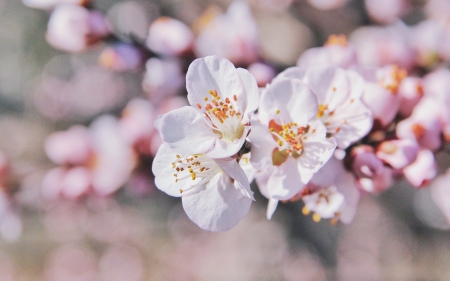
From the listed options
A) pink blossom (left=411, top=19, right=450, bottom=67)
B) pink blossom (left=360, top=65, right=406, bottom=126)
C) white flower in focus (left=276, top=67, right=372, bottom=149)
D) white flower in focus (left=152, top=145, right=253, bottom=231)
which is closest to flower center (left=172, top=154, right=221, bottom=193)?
white flower in focus (left=152, top=145, right=253, bottom=231)

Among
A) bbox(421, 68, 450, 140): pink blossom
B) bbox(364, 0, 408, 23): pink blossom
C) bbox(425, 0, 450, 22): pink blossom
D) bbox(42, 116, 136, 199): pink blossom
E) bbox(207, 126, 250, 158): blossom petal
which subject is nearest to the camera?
→ bbox(207, 126, 250, 158): blossom petal

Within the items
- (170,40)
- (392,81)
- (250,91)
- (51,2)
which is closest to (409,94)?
(392,81)

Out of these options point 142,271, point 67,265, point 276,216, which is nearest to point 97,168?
point 276,216

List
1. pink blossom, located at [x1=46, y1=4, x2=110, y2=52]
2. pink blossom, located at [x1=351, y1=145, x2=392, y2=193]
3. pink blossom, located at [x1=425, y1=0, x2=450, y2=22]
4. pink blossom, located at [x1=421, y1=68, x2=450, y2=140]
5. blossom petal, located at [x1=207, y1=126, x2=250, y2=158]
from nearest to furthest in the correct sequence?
blossom petal, located at [x1=207, y1=126, x2=250, y2=158]
pink blossom, located at [x1=351, y1=145, x2=392, y2=193]
pink blossom, located at [x1=421, y1=68, x2=450, y2=140]
pink blossom, located at [x1=46, y1=4, x2=110, y2=52]
pink blossom, located at [x1=425, y1=0, x2=450, y2=22]

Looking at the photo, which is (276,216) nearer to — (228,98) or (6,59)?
(228,98)

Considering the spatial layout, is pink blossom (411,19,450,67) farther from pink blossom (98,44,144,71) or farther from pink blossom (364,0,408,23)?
pink blossom (98,44,144,71)

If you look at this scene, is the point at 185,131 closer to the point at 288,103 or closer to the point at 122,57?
the point at 288,103

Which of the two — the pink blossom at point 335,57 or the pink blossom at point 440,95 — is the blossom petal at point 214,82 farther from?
the pink blossom at point 440,95
